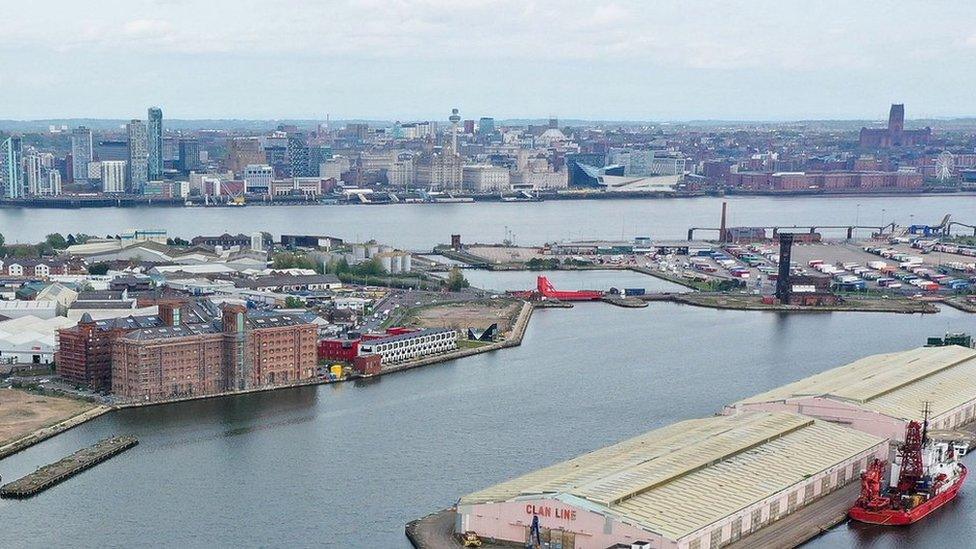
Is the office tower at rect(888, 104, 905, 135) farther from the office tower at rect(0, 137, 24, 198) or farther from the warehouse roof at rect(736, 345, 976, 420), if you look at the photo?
the warehouse roof at rect(736, 345, 976, 420)

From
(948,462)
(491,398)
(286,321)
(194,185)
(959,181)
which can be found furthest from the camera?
(959,181)

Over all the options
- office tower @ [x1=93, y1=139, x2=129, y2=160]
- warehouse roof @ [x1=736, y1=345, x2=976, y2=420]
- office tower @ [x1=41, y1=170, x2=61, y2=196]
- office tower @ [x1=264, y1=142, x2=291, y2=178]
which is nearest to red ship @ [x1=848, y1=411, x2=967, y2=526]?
warehouse roof @ [x1=736, y1=345, x2=976, y2=420]

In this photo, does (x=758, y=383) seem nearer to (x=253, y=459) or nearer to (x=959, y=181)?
(x=253, y=459)

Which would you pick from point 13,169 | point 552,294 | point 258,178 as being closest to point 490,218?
point 258,178

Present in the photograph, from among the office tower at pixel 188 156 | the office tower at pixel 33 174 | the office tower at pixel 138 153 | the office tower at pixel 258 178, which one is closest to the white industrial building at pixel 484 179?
the office tower at pixel 258 178

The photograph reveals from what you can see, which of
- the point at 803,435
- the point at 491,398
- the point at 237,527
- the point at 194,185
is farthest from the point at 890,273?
the point at 194,185

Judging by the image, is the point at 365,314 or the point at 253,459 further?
the point at 365,314

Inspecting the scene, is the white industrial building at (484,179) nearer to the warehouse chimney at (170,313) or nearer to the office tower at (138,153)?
the office tower at (138,153)

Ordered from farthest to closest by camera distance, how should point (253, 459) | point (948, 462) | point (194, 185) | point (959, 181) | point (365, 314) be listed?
point (959, 181), point (194, 185), point (365, 314), point (253, 459), point (948, 462)
